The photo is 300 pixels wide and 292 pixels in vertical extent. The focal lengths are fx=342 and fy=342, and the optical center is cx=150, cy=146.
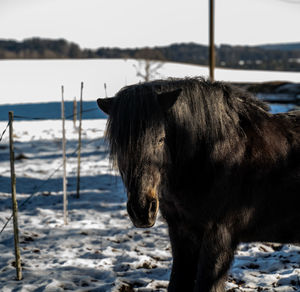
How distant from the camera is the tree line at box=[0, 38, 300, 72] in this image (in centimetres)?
4625

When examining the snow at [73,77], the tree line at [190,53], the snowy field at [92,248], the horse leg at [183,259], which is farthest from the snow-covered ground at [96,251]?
the tree line at [190,53]

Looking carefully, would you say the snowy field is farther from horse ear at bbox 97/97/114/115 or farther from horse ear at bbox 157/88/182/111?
horse ear at bbox 157/88/182/111

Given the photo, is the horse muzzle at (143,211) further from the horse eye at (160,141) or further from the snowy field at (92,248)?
the snowy field at (92,248)

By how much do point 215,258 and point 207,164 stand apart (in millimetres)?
729

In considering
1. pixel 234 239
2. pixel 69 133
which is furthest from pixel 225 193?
pixel 69 133

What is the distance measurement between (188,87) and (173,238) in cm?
130

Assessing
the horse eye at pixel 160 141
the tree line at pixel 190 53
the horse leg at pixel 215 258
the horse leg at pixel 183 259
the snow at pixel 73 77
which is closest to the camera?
the horse eye at pixel 160 141

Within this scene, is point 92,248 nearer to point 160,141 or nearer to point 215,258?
point 215,258

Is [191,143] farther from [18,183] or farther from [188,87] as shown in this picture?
[18,183]

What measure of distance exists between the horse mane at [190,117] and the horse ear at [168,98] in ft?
0.15

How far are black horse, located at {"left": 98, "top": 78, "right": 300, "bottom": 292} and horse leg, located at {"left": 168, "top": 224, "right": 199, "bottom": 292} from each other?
2 cm

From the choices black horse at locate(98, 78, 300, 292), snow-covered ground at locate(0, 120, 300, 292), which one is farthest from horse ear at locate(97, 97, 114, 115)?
snow-covered ground at locate(0, 120, 300, 292)

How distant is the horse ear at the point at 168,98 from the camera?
2402 millimetres

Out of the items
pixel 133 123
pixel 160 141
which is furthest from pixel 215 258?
pixel 133 123
